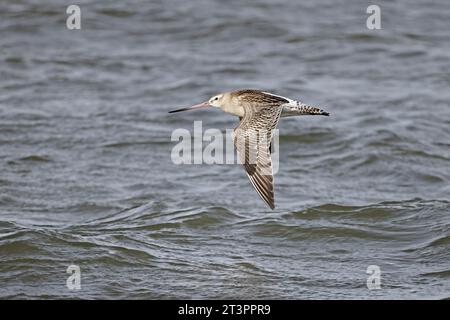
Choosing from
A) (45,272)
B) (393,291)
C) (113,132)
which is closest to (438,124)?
(113,132)

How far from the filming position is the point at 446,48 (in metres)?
14.6

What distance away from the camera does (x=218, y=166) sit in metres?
10.6

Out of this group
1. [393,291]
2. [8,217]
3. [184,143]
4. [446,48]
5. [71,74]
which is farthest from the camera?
[446,48]

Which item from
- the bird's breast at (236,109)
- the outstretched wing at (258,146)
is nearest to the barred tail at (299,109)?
the outstretched wing at (258,146)

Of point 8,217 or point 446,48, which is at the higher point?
point 446,48

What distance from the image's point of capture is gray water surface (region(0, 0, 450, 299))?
7840 millimetres

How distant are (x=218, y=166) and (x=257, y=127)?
2.86 meters

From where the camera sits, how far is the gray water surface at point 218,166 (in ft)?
25.7

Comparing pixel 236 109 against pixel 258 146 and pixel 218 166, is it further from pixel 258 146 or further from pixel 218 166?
pixel 218 166

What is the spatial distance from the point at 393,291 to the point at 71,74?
7254 millimetres

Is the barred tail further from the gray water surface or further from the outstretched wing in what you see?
the gray water surface

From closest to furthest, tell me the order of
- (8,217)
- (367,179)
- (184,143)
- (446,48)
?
(8,217)
(367,179)
(184,143)
(446,48)

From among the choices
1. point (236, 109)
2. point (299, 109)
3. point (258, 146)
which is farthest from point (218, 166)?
point (258, 146)

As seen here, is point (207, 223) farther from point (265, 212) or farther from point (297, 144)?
point (297, 144)
